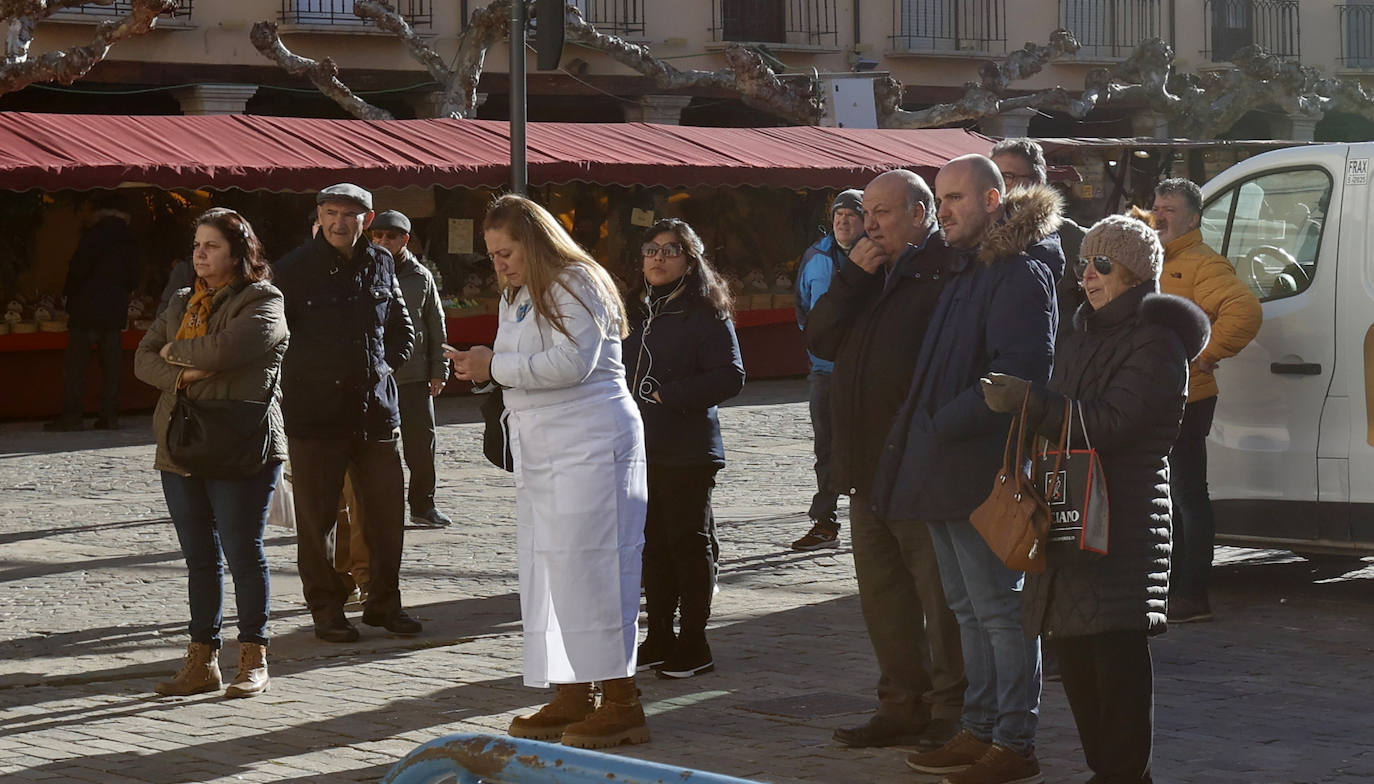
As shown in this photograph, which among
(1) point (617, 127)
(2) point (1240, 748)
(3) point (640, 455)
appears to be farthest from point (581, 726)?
(1) point (617, 127)

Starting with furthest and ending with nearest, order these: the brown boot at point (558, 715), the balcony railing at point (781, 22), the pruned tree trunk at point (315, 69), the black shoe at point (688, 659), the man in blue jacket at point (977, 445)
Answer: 1. the balcony railing at point (781, 22)
2. the pruned tree trunk at point (315, 69)
3. the black shoe at point (688, 659)
4. the brown boot at point (558, 715)
5. the man in blue jacket at point (977, 445)

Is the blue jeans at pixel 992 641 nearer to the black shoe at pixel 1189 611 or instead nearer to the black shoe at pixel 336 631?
the black shoe at pixel 1189 611

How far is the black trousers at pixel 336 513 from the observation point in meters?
8.02

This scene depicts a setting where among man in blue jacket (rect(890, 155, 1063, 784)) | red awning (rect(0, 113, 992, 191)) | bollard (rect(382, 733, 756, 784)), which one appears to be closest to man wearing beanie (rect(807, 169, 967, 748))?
man in blue jacket (rect(890, 155, 1063, 784))

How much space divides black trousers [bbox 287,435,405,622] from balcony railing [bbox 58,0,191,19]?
1557cm

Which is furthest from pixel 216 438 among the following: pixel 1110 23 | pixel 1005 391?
pixel 1110 23

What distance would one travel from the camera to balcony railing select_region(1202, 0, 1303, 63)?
35625 millimetres

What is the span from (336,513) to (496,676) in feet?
4.13

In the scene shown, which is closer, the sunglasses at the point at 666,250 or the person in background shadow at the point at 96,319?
the sunglasses at the point at 666,250

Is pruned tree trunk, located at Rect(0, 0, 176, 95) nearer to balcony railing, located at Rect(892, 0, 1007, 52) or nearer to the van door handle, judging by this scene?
the van door handle

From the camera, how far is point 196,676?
6.98 m

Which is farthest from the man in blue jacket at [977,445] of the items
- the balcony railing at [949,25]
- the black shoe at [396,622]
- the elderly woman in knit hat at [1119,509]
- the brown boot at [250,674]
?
the balcony railing at [949,25]

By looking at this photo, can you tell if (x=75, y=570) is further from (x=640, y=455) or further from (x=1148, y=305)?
(x=1148, y=305)

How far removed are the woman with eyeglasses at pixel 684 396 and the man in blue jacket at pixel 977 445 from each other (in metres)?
1.56
